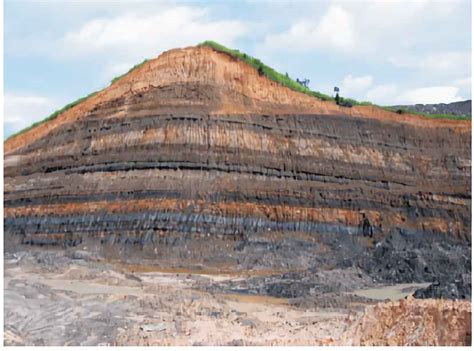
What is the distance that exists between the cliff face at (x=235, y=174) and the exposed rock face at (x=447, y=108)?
397 cm

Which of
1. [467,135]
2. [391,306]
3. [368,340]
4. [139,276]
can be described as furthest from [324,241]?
[368,340]

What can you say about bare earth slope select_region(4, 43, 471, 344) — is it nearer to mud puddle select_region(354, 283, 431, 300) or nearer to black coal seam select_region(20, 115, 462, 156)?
black coal seam select_region(20, 115, 462, 156)

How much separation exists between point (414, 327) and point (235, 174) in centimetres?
1812

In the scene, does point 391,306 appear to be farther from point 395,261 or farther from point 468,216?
point 468,216

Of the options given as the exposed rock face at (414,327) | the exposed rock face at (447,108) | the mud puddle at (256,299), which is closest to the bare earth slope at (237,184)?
the mud puddle at (256,299)

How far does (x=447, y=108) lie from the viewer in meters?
41.6

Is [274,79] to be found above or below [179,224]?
above

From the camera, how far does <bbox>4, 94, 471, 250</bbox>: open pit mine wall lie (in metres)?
29.8

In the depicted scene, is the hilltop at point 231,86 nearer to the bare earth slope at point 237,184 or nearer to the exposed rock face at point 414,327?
the bare earth slope at point 237,184

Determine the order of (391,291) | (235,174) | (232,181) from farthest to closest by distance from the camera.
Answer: (235,174) < (232,181) < (391,291)

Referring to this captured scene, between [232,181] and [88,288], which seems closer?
[88,288]

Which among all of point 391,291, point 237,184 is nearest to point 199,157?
point 237,184

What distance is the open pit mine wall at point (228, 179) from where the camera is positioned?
2975cm

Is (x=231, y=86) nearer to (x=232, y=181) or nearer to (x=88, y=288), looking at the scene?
(x=232, y=181)
